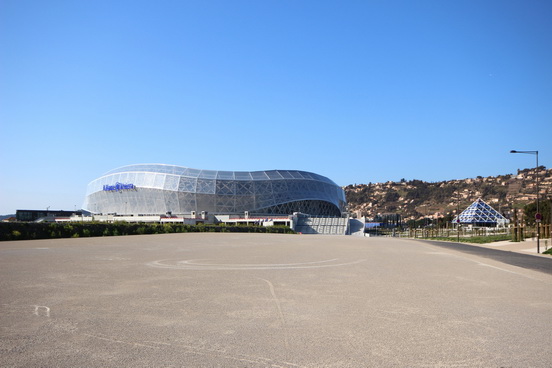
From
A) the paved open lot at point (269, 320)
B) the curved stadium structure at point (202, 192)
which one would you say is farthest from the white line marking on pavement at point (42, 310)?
the curved stadium structure at point (202, 192)

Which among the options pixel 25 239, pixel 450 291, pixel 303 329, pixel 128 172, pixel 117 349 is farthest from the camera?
pixel 128 172

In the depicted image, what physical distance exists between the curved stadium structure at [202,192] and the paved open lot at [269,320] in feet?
320

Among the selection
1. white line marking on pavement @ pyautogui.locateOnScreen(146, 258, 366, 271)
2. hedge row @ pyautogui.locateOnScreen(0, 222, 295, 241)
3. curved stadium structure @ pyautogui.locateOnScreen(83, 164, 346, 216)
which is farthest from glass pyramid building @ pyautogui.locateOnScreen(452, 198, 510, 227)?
white line marking on pavement @ pyautogui.locateOnScreen(146, 258, 366, 271)

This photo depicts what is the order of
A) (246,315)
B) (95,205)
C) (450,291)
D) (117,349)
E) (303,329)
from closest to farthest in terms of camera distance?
(117,349), (303,329), (246,315), (450,291), (95,205)

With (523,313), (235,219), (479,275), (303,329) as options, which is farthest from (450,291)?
(235,219)

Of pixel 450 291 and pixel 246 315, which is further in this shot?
pixel 450 291

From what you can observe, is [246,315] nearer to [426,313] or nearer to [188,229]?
[426,313]

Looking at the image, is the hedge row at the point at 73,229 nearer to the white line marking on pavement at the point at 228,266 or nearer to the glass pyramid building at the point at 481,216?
the white line marking on pavement at the point at 228,266

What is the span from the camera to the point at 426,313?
7.38 metres

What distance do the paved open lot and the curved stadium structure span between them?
320 feet

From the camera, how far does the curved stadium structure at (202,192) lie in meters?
109

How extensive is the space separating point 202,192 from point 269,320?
103 m

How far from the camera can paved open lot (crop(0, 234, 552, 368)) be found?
4934 mm

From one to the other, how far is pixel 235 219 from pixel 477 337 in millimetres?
93983
